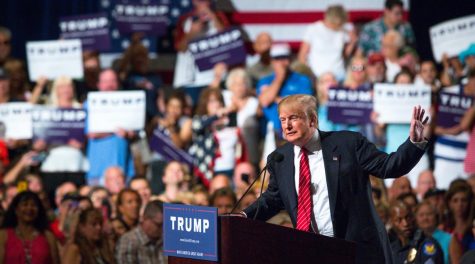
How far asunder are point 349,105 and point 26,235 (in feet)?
11.8

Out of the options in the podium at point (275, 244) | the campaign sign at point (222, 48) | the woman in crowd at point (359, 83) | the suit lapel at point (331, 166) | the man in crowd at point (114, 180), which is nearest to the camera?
the podium at point (275, 244)

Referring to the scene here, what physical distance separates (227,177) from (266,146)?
74 centimetres

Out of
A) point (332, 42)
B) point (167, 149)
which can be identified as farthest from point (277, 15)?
point (167, 149)

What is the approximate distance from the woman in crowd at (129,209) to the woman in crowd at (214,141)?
1729mm

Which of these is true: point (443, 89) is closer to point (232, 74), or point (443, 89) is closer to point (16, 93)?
point (232, 74)

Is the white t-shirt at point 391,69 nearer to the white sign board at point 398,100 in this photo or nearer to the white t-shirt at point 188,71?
the white sign board at point 398,100

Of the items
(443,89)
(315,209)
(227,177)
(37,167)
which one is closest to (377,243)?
(315,209)

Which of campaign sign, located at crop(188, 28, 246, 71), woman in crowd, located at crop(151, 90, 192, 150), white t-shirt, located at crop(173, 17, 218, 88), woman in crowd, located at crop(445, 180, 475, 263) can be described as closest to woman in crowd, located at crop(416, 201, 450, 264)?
woman in crowd, located at crop(445, 180, 475, 263)

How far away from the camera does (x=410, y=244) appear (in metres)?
7.85

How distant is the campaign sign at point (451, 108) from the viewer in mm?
10961

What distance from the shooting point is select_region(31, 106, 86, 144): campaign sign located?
11.9 metres

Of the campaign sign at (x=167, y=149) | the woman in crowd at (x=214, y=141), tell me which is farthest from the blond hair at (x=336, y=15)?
the campaign sign at (x=167, y=149)

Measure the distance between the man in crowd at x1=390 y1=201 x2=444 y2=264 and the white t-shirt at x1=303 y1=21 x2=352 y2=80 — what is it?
4156 mm

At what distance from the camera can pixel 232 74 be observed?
1145 centimetres
